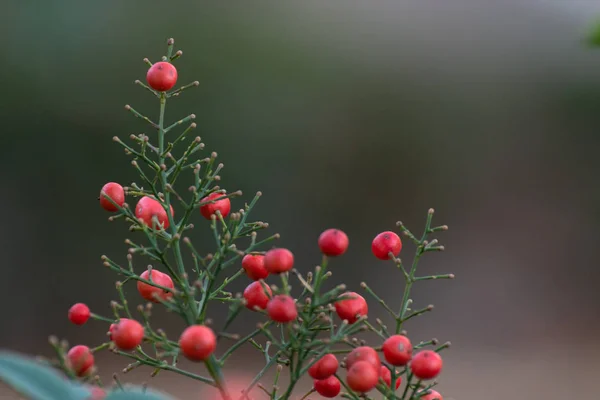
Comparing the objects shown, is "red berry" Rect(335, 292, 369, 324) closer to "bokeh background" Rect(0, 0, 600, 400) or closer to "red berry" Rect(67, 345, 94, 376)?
"red berry" Rect(67, 345, 94, 376)

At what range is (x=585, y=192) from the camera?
3.73 meters

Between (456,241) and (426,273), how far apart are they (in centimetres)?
24

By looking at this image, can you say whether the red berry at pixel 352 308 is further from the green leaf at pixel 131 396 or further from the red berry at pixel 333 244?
the green leaf at pixel 131 396

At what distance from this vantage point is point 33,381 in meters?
0.32

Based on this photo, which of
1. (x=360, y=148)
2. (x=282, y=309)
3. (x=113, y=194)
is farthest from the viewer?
(x=360, y=148)

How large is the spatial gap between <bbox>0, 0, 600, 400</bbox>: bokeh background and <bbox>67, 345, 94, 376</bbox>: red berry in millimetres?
2306

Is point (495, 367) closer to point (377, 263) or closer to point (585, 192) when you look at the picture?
point (377, 263)

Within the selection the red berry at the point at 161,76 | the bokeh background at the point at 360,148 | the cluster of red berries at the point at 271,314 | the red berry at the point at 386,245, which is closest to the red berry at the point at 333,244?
the cluster of red berries at the point at 271,314

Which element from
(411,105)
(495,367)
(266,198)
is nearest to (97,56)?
(266,198)

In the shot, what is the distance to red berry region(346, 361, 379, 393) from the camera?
44 cm

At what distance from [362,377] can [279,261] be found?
94 mm

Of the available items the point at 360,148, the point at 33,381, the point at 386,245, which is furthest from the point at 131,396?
the point at 360,148

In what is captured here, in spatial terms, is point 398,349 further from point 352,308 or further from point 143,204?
point 143,204

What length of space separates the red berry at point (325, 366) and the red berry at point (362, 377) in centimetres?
4
